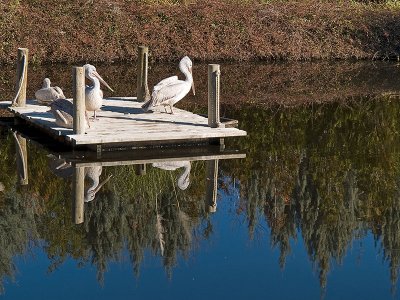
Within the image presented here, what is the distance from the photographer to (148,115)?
14.2 meters

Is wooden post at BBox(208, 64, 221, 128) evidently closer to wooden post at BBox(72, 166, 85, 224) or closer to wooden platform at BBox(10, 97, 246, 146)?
wooden platform at BBox(10, 97, 246, 146)

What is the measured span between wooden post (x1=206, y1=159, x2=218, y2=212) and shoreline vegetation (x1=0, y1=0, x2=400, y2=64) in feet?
39.1

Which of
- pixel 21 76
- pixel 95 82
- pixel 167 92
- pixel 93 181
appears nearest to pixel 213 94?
pixel 167 92

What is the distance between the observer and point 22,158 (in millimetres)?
12883

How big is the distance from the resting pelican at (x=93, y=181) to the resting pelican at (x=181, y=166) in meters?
0.77

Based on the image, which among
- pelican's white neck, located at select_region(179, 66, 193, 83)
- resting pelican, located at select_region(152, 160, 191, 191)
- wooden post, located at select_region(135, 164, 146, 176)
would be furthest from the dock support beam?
wooden post, located at select_region(135, 164, 146, 176)

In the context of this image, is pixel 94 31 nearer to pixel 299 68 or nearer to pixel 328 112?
pixel 299 68

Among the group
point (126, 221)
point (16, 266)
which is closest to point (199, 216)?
point (126, 221)

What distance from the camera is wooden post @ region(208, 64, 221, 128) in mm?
13288

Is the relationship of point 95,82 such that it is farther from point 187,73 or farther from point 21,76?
point 21,76

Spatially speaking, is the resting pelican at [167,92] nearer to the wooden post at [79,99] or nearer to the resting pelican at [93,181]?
the wooden post at [79,99]

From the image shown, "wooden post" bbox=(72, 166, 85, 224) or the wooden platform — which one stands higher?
the wooden platform

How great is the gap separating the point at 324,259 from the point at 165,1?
18178 millimetres

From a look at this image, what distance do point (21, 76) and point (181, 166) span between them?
150 inches
